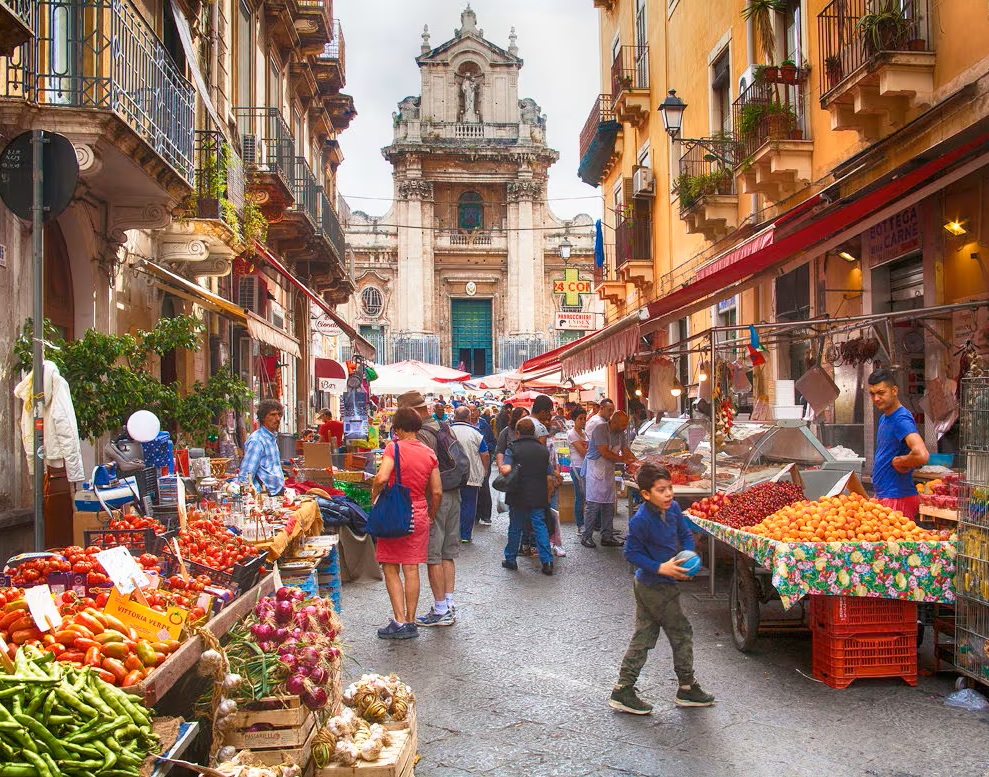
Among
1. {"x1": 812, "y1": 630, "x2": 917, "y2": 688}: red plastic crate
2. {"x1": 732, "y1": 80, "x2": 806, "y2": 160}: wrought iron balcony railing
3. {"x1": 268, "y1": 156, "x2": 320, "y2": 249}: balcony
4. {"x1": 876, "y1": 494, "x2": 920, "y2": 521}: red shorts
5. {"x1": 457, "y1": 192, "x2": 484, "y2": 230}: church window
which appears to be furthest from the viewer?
{"x1": 457, "y1": 192, "x2": 484, "y2": 230}: church window

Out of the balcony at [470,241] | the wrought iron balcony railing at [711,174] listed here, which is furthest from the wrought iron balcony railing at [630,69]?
the balcony at [470,241]

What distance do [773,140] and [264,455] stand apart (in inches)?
310

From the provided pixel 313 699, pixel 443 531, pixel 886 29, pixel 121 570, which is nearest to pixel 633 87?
pixel 886 29

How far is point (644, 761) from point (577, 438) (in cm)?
806

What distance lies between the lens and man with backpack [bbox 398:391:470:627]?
24.8 feet

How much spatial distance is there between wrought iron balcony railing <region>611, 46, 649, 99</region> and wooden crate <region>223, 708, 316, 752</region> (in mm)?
19749

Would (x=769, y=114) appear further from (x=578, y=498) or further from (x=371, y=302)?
(x=371, y=302)

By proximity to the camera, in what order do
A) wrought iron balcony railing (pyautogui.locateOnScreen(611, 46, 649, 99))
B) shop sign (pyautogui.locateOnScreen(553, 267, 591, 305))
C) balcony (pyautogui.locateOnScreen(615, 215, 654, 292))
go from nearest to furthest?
balcony (pyautogui.locateOnScreen(615, 215, 654, 292)), wrought iron balcony railing (pyautogui.locateOnScreen(611, 46, 649, 99)), shop sign (pyautogui.locateOnScreen(553, 267, 591, 305))

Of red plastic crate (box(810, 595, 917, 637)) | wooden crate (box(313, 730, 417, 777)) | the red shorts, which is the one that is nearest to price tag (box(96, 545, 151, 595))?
wooden crate (box(313, 730, 417, 777))

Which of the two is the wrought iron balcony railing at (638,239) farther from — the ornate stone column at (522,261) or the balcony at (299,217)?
the ornate stone column at (522,261)

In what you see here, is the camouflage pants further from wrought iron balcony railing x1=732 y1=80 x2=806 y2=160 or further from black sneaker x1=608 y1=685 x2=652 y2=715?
wrought iron balcony railing x1=732 y1=80 x2=806 y2=160

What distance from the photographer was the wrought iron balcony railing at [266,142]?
17.6m

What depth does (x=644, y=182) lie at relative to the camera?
70.1 feet

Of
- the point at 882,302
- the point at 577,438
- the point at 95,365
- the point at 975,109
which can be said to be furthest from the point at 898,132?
the point at 95,365
